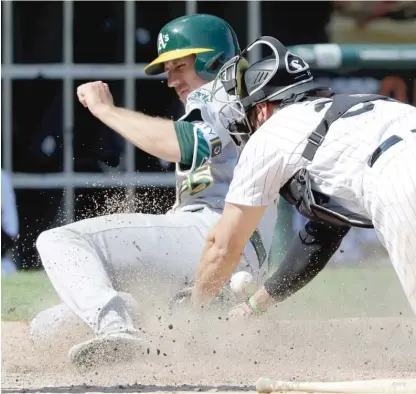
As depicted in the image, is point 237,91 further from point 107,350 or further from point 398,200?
point 107,350

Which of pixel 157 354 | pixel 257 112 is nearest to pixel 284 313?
pixel 157 354

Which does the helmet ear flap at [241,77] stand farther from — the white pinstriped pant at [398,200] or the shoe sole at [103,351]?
the shoe sole at [103,351]

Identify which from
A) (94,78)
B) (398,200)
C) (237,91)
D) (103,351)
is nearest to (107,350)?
(103,351)

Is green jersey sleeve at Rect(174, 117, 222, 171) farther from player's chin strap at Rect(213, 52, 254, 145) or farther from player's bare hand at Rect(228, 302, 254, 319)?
player's bare hand at Rect(228, 302, 254, 319)

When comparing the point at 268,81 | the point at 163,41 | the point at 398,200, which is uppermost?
the point at 268,81

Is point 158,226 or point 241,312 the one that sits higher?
point 158,226

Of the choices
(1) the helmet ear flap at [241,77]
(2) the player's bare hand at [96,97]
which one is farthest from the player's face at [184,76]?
(1) the helmet ear flap at [241,77]

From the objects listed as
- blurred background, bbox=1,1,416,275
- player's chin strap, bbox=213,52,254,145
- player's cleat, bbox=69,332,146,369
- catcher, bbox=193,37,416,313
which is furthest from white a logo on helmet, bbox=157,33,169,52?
blurred background, bbox=1,1,416,275

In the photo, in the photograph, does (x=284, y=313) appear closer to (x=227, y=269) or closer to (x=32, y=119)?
(x=227, y=269)
